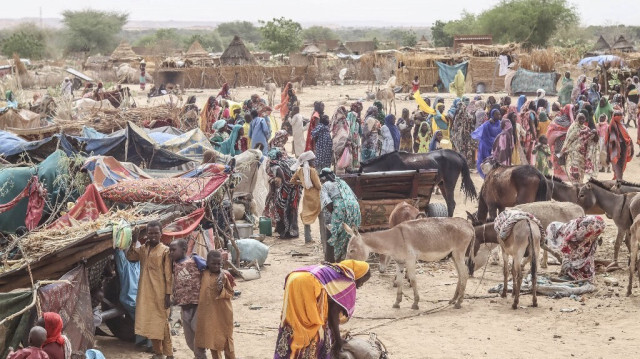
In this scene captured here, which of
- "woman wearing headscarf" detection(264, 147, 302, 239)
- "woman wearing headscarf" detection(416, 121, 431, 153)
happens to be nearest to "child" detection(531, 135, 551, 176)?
"woman wearing headscarf" detection(416, 121, 431, 153)

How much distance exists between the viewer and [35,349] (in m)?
5.80

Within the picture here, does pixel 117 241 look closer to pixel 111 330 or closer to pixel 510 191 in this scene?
pixel 111 330

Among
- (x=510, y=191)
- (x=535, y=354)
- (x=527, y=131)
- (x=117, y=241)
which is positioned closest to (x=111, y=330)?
(x=117, y=241)

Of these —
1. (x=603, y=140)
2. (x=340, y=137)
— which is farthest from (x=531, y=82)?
(x=340, y=137)

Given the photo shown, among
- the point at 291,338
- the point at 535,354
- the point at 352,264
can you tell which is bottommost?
the point at 535,354

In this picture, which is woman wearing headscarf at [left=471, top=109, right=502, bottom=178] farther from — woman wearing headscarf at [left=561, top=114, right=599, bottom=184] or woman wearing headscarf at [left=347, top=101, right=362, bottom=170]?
woman wearing headscarf at [left=347, top=101, right=362, bottom=170]

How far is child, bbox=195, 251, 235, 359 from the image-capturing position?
24.7ft

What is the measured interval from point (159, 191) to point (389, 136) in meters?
7.49

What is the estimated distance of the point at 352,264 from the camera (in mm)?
7129

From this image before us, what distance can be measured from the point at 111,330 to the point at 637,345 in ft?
16.7

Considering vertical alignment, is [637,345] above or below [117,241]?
below

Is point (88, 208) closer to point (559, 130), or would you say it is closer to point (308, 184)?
point (308, 184)

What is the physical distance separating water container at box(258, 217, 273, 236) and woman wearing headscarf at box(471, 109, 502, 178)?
5.16 m

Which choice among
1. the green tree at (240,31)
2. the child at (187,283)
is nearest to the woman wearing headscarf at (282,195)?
the child at (187,283)
